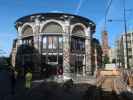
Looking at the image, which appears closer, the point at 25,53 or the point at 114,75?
the point at 114,75

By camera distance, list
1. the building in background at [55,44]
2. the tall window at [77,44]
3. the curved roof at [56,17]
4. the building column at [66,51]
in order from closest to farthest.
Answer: the building column at [66,51] < the building in background at [55,44] < the curved roof at [56,17] < the tall window at [77,44]

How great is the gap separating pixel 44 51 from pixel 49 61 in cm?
239

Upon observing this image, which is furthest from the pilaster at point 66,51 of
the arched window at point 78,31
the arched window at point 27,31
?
the arched window at point 27,31

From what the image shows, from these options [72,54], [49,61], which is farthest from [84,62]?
[49,61]

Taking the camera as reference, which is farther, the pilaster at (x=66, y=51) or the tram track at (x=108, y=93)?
the pilaster at (x=66, y=51)

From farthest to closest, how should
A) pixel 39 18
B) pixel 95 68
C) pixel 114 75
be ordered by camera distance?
pixel 95 68
pixel 39 18
pixel 114 75

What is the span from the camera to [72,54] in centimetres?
6091

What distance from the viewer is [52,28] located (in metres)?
60.8

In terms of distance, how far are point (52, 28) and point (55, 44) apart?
349cm

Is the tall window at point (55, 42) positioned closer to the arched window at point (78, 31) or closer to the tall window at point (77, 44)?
the tall window at point (77, 44)

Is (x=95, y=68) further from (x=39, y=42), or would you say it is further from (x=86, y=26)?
(x=39, y=42)

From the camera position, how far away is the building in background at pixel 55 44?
195ft

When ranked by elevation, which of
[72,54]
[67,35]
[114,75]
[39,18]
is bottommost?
[114,75]

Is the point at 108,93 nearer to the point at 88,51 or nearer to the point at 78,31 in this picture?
the point at 88,51
